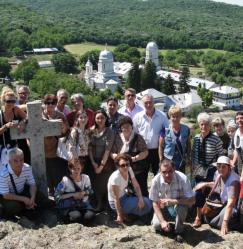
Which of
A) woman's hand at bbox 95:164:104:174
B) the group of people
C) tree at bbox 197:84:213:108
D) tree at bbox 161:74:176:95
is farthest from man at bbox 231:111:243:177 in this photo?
tree at bbox 161:74:176:95

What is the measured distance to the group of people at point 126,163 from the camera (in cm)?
539

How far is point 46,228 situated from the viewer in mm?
5410

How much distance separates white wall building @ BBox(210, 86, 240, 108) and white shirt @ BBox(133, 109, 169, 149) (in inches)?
2145

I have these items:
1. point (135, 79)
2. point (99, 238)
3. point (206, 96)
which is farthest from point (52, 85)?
point (99, 238)

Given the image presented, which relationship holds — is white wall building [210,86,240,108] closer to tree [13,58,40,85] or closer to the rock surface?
tree [13,58,40,85]

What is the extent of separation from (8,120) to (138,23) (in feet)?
478

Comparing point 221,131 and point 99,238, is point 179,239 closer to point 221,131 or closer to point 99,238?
point 99,238

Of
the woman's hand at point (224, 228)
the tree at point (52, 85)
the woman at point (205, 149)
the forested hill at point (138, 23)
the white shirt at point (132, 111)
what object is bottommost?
the tree at point (52, 85)

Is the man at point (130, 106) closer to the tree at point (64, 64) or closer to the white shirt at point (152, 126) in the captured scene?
the white shirt at point (152, 126)

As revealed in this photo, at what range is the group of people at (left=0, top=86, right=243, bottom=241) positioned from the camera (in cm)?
539

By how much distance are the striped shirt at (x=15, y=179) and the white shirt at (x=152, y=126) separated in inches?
65.5

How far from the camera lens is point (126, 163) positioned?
5.58 m

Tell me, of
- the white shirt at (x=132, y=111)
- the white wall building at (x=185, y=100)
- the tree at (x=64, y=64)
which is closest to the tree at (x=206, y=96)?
the white wall building at (x=185, y=100)

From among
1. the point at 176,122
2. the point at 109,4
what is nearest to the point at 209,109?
→ the point at 176,122
